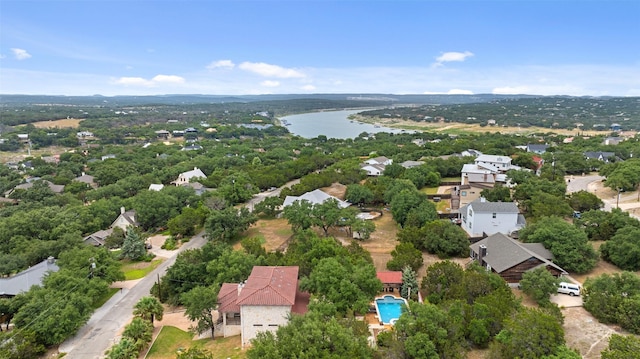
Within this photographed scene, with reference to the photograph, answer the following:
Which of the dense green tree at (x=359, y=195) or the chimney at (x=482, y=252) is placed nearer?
the chimney at (x=482, y=252)

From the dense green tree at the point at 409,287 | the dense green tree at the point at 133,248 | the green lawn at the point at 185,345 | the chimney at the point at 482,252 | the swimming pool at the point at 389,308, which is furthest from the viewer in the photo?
the dense green tree at the point at 133,248

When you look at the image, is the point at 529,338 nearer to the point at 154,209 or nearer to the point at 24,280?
the point at 24,280

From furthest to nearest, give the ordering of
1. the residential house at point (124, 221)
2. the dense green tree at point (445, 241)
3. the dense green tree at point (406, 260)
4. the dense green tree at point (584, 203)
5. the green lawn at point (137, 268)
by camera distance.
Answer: the residential house at point (124, 221)
the dense green tree at point (584, 203)
the green lawn at point (137, 268)
the dense green tree at point (445, 241)
the dense green tree at point (406, 260)

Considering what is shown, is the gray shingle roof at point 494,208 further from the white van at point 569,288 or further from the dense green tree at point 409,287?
the dense green tree at point 409,287

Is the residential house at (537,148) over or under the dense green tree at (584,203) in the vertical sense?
over

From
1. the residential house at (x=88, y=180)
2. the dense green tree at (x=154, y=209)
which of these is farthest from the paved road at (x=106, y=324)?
the residential house at (x=88, y=180)

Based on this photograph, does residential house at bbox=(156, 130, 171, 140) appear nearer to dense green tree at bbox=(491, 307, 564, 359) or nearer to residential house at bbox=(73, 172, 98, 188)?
residential house at bbox=(73, 172, 98, 188)

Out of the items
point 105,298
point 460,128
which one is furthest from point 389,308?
point 460,128
